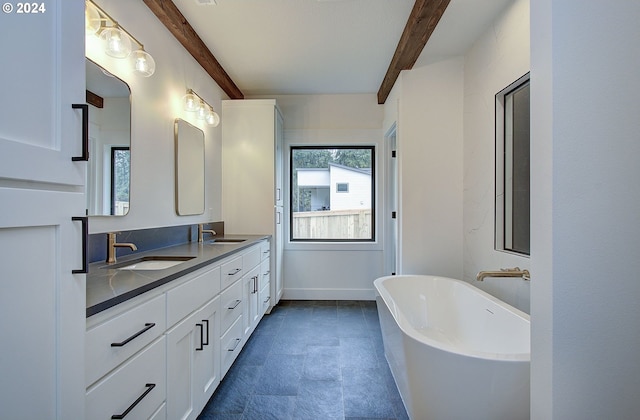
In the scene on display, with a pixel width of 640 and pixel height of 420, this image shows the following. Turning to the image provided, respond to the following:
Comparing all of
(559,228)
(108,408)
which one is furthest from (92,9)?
(559,228)

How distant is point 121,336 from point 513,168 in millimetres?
2454

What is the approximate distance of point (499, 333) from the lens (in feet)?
5.69

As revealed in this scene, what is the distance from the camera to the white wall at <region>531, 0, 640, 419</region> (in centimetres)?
79

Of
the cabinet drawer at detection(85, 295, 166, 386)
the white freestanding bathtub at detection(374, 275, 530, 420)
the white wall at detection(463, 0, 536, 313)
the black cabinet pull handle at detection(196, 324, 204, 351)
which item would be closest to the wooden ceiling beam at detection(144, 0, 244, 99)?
the cabinet drawer at detection(85, 295, 166, 386)

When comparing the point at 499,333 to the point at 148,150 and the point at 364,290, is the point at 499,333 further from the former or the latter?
the point at 148,150

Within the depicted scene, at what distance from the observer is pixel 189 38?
2.36 meters

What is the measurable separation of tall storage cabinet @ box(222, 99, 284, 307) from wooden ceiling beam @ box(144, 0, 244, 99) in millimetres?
294

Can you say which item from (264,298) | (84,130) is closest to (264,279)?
(264,298)

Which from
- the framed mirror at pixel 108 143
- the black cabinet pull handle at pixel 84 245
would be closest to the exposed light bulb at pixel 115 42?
the framed mirror at pixel 108 143

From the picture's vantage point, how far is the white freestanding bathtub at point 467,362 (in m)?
1.15

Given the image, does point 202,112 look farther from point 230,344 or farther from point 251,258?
point 230,344

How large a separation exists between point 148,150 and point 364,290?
2.88 metres

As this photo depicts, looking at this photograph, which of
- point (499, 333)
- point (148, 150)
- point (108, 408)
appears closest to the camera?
point (108, 408)

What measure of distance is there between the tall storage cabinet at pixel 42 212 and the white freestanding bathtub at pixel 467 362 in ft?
4.10
